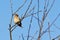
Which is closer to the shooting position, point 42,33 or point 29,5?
point 42,33

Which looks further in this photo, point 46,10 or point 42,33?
point 46,10

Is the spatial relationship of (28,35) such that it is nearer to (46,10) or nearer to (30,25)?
(30,25)

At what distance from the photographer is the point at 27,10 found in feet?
10.1

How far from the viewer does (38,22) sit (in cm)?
307

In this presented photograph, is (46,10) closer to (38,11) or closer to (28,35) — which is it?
(38,11)

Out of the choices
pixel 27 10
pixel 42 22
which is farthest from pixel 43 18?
pixel 27 10

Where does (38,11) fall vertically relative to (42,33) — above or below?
above

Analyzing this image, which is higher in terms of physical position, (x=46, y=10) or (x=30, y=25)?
→ (x=46, y=10)

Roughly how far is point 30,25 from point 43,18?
0.78 feet

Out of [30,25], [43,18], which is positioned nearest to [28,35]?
[30,25]

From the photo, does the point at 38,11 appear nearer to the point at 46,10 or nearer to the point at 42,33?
the point at 46,10

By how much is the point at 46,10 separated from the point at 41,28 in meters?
0.31

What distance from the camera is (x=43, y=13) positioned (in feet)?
10.2

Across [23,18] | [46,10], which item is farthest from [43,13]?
[23,18]
